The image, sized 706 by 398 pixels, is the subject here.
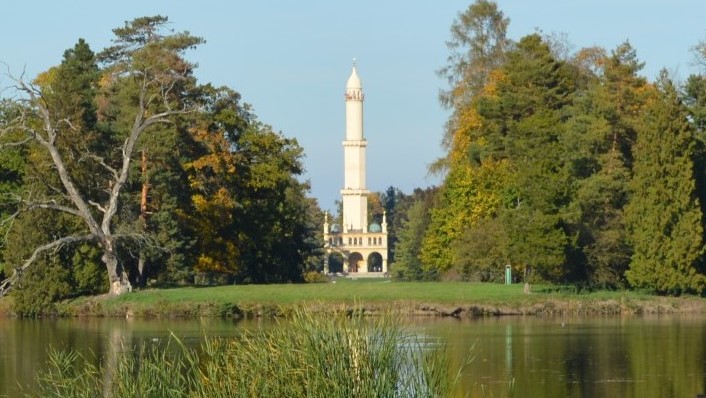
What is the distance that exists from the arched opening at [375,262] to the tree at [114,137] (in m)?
80.7

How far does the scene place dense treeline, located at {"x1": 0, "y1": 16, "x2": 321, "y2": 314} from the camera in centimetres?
4853

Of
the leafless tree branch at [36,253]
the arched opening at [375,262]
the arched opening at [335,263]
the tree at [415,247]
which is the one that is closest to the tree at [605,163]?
the leafless tree branch at [36,253]

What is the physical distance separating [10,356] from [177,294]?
1545 centimetres

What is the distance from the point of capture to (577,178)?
5378cm

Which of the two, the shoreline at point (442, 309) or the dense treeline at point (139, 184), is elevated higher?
the dense treeline at point (139, 184)

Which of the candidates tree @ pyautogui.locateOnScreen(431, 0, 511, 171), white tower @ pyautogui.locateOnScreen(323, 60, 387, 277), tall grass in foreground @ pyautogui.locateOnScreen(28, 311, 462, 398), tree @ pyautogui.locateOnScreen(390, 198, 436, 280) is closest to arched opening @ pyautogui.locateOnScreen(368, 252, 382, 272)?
white tower @ pyautogui.locateOnScreen(323, 60, 387, 277)

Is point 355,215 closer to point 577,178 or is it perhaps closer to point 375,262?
point 375,262

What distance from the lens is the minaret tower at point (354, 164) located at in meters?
134

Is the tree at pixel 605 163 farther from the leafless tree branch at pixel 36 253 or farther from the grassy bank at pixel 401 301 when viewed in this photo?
the leafless tree branch at pixel 36 253

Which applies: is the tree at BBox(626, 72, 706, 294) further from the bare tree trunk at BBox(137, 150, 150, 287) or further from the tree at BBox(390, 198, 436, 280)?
the tree at BBox(390, 198, 436, 280)

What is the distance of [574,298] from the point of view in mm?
47469

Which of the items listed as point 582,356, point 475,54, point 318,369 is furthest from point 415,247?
point 318,369

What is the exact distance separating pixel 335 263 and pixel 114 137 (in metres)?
86.6

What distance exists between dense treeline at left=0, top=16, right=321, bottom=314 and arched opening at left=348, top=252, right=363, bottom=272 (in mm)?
75028
